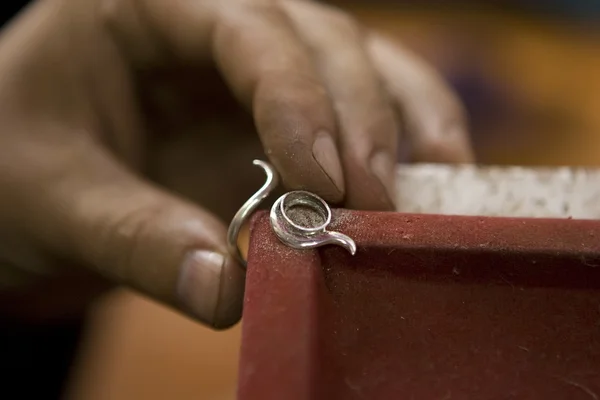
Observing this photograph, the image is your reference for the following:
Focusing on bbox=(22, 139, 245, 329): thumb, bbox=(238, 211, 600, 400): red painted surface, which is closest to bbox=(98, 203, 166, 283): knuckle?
bbox=(22, 139, 245, 329): thumb

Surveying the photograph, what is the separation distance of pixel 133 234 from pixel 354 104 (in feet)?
0.82

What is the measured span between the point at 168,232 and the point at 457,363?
11.1 inches

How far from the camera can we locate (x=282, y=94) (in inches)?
20.9

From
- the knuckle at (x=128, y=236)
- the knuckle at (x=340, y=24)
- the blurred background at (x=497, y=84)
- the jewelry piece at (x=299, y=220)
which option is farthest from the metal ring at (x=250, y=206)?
the blurred background at (x=497, y=84)

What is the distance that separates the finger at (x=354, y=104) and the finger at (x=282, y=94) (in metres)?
0.03

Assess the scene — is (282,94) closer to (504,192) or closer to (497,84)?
(504,192)

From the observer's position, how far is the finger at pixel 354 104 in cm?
53

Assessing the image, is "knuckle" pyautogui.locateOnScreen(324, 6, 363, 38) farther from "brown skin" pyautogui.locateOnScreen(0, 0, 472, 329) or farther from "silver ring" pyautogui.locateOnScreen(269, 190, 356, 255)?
"silver ring" pyautogui.locateOnScreen(269, 190, 356, 255)

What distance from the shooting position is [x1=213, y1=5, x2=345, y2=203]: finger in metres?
0.47

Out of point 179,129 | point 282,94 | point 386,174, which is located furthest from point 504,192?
point 179,129

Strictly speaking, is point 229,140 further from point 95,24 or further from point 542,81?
point 542,81

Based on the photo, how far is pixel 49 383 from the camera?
40.3 inches

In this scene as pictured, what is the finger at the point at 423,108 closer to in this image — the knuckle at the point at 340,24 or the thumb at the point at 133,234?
the knuckle at the point at 340,24

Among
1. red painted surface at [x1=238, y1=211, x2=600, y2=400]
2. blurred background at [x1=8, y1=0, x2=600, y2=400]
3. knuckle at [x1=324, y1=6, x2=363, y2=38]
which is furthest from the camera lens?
blurred background at [x1=8, y1=0, x2=600, y2=400]
